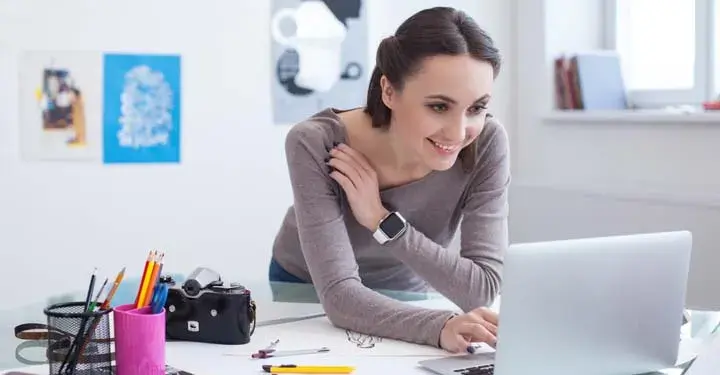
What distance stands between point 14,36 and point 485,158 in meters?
1.51

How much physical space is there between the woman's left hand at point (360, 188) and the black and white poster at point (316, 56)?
1356 mm

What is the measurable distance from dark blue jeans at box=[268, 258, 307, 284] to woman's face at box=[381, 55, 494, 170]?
1.61ft

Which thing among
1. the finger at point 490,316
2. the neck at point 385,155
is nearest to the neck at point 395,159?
the neck at point 385,155

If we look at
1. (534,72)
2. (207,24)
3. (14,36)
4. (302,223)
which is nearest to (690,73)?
(534,72)

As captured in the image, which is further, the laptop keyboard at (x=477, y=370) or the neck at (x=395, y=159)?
the neck at (x=395, y=159)

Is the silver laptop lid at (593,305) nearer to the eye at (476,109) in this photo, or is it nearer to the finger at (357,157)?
the eye at (476,109)

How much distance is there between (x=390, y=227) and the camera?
1674mm

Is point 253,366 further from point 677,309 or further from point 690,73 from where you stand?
point 690,73

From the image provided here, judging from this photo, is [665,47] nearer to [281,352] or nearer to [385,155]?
[385,155]

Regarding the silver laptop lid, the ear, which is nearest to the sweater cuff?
the silver laptop lid

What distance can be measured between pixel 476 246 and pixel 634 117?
4.48ft

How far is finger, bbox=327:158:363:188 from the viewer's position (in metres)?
1.69

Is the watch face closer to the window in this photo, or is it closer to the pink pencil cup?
the pink pencil cup

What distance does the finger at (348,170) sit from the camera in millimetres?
1689
